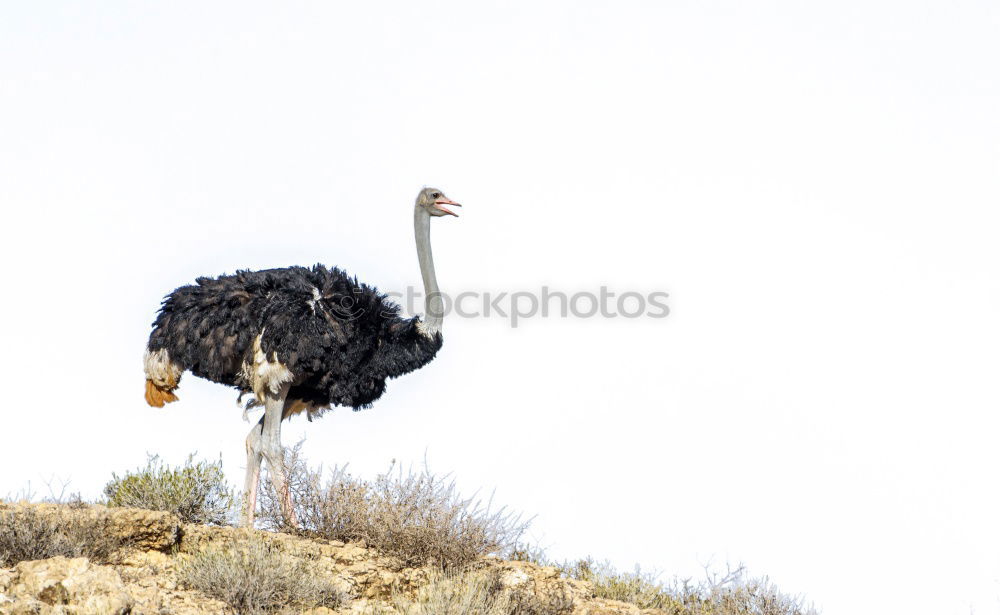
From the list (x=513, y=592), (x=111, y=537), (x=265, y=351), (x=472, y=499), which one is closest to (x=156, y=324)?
(x=265, y=351)

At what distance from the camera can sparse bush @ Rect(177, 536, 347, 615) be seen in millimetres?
8172

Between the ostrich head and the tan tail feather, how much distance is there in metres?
2.81

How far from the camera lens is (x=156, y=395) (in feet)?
36.5

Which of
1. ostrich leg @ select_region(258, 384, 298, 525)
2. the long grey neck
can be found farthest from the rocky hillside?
the long grey neck

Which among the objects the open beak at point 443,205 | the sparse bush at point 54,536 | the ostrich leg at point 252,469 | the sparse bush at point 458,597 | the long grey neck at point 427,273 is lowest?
the sparse bush at point 458,597

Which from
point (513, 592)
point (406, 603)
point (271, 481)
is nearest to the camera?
point (406, 603)

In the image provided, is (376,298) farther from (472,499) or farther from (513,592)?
(513,592)

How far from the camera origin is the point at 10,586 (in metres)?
7.85

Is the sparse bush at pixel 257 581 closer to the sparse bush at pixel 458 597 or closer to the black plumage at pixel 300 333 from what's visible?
the sparse bush at pixel 458 597

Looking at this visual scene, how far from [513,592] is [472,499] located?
944mm

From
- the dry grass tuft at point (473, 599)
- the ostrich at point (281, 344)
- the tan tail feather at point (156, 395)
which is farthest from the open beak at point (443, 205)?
the dry grass tuft at point (473, 599)

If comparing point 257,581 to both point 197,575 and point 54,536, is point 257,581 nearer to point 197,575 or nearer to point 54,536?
point 197,575

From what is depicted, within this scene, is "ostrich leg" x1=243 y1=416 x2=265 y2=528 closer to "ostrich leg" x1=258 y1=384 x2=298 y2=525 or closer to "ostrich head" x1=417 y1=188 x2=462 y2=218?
"ostrich leg" x1=258 y1=384 x2=298 y2=525

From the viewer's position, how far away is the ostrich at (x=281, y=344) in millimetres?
10438
